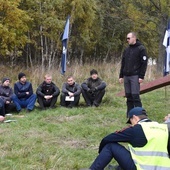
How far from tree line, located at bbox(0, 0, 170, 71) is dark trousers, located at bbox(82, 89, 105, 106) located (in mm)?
4932

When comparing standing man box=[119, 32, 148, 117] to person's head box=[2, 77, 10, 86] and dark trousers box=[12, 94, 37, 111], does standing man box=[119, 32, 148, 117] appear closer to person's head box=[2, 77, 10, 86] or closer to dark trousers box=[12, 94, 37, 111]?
dark trousers box=[12, 94, 37, 111]

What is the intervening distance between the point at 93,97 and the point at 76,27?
9.97 metres

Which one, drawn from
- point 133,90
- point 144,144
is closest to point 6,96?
point 133,90

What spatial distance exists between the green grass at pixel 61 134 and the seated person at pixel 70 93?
0.67ft

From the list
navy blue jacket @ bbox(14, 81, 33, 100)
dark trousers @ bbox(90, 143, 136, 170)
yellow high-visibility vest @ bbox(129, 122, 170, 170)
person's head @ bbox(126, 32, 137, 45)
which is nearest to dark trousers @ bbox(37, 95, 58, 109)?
navy blue jacket @ bbox(14, 81, 33, 100)

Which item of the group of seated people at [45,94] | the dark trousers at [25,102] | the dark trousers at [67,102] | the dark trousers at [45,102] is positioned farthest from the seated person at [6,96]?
the dark trousers at [67,102]

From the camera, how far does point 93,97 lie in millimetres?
9234

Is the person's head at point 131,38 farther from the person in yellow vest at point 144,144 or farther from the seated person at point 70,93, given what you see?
the person in yellow vest at point 144,144

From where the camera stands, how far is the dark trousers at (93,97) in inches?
361

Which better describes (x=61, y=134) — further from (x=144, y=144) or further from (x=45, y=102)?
(x=144, y=144)

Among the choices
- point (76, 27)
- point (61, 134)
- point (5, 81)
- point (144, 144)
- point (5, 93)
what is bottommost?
point (61, 134)

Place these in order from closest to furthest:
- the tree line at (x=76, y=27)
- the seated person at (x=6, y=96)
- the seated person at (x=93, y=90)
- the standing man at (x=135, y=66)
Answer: the standing man at (x=135, y=66), the seated person at (x=6, y=96), the seated person at (x=93, y=90), the tree line at (x=76, y=27)

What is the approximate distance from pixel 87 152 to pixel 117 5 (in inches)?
668

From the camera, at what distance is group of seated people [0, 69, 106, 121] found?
28.0 ft
